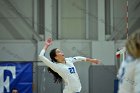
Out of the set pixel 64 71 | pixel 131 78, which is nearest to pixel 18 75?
pixel 64 71

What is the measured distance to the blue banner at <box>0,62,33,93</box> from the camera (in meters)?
10.5

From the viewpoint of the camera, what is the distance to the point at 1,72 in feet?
34.5

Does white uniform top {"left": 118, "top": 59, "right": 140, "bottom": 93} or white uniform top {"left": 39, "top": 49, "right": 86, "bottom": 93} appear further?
white uniform top {"left": 39, "top": 49, "right": 86, "bottom": 93}

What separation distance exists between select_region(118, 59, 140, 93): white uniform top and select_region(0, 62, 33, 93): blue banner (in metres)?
8.24

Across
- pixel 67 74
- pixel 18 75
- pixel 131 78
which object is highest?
pixel 131 78

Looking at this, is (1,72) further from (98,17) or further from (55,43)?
(98,17)

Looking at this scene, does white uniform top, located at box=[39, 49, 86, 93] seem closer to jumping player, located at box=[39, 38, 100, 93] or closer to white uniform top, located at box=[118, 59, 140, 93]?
jumping player, located at box=[39, 38, 100, 93]

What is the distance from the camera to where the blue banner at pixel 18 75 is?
34.4 feet

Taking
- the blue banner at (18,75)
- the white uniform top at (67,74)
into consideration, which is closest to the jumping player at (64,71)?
the white uniform top at (67,74)

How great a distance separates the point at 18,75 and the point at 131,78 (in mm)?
8446

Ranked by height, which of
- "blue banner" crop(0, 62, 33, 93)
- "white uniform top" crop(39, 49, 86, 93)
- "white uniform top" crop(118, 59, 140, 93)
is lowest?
A: "blue banner" crop(0, 62, 33, 93)

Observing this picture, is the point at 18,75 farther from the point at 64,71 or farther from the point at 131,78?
the point at 131,78

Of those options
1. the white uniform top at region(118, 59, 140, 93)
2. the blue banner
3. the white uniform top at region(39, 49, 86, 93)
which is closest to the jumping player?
the white uniform top at region(39, 49, 86, 93)

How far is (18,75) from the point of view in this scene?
416 inches
